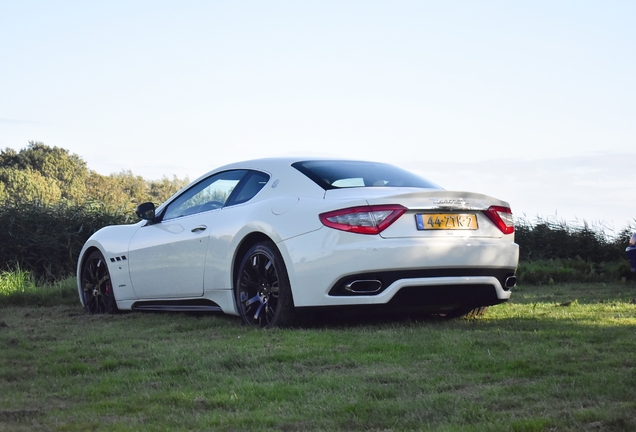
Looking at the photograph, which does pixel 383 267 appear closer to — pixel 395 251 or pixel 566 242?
pixel 395 251

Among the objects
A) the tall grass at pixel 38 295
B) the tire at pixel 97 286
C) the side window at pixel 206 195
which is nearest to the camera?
the side window at pixel 206 195

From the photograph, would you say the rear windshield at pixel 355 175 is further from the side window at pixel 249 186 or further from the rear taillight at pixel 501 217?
the rear taillight at pixel 501 217

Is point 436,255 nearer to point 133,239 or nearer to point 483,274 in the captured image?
point 483,274

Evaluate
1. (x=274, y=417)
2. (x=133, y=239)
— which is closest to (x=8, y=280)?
(x=133, y=239)

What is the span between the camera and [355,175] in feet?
23.0

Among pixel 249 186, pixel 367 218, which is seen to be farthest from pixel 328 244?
pixel 249 186

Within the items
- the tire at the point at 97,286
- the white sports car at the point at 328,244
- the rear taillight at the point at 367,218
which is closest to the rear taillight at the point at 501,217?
the white sports car at the point at 328,244

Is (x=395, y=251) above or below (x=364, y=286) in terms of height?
above

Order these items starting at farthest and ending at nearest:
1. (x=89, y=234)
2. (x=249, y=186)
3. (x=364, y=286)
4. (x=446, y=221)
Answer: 1. (x=89, y=234)
2. (x=249, y=186)
3. (x=446, y=221)
4. (x=364, y=286)

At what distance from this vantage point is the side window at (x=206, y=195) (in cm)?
760

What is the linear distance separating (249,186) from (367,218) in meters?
1.53

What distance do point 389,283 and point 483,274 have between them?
849 mm

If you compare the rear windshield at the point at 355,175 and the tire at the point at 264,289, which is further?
the rear windshield at the point at 355,175

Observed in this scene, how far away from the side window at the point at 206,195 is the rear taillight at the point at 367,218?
1.60 m
